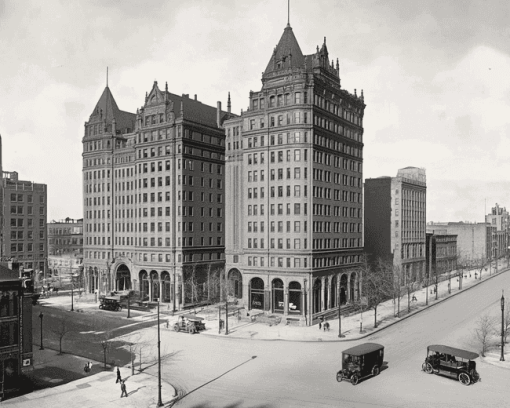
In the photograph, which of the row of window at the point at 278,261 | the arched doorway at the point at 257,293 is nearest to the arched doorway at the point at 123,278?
the arched doorway at the point at 257,293

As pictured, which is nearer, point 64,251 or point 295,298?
point 295,298

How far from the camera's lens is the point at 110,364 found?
169 ft

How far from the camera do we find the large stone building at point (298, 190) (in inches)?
Result: 3108

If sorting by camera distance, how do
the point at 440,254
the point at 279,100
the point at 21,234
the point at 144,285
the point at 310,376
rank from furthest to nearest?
the point at 440,254, the point at 21,234, the point at 144,285, the point at 279,100, the point at 310,376

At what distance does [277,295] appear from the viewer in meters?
80.7

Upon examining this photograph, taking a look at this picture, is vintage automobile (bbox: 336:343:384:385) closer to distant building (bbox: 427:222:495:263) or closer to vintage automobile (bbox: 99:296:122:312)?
vintage automobile (bbox: 99:296:122:312)

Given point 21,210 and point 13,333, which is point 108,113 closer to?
point 21,210

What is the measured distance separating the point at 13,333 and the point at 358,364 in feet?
99.0

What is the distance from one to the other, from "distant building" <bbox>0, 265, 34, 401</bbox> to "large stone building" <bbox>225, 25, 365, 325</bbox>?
1626 inches

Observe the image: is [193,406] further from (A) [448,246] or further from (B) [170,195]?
(A) [448,246]

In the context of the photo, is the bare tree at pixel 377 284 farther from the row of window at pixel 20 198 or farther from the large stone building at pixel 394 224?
the row of window at pixel 20 198

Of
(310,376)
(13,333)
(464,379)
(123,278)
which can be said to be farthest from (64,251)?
(464,379)

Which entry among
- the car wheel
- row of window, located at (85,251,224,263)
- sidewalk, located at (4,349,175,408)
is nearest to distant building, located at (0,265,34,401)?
sidewalk, located at (4,349,175,408)

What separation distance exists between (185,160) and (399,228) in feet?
186
